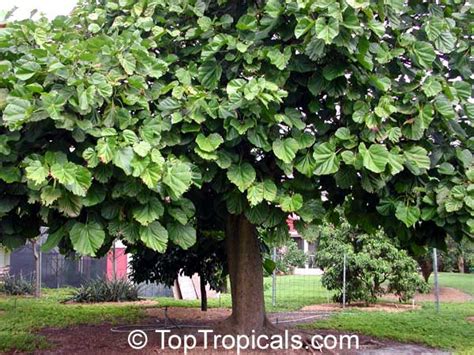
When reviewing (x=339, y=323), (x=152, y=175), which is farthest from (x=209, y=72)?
(x=339, y=323)

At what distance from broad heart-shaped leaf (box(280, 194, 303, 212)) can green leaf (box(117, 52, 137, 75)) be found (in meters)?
1.59

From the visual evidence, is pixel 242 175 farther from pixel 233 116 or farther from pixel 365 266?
pixel 365 266

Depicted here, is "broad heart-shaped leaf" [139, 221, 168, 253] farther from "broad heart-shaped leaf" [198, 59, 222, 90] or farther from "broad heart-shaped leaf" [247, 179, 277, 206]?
"broad heart-shaped leaf" [198, 59, 222, 90]

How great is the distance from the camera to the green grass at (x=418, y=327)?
6.84 m

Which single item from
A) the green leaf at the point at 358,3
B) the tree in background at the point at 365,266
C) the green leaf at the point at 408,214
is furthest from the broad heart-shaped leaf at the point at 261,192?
the tree in background at the point at 365,266

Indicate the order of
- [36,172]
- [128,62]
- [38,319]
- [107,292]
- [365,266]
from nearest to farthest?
1. [36,172]
2. [128,62]
3. [38,319]
4. [365,266]
5. [107,292]

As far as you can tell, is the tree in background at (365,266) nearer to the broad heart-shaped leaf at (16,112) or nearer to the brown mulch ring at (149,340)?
the brown mulch ring at (149,340)

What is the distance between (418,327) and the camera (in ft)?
26.5

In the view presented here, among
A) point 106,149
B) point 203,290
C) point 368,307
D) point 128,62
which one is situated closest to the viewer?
point 106,149

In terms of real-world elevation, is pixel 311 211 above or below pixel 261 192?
below

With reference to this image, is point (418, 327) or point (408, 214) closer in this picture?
point (408, 214)

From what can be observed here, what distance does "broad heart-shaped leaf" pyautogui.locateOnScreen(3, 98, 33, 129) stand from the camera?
11.6 ft

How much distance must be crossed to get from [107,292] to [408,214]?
9200mm

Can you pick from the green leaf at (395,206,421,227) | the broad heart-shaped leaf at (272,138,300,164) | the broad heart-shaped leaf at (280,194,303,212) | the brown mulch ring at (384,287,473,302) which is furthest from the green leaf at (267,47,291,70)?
the brown mulch ring at (384,287,473,302)
